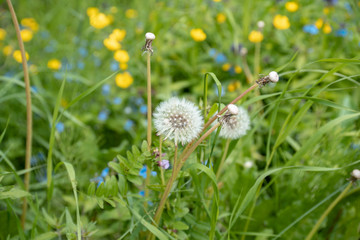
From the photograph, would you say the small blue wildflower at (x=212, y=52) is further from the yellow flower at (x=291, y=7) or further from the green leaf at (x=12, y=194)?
the green leaf at (x=12, y=194)

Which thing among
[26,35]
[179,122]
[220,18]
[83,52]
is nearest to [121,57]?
[83,52]

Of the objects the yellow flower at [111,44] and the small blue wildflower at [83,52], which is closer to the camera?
the yellow flower at [111,44]

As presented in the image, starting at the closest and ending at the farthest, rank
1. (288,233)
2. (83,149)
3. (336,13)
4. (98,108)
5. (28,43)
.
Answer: (288,233) → (83,149) → (98,108) → (28,43) → (336,13)

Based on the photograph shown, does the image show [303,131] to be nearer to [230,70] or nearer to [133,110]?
[230,70]

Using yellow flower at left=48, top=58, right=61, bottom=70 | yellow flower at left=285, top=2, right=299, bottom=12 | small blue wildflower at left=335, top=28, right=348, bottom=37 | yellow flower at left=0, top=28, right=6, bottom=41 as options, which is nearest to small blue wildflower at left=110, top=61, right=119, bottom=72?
yellow flower at left=48, top=58, right=61, bottom=70

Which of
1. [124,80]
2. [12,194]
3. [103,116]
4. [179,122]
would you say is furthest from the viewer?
[124,80]

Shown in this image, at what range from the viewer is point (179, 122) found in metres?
0.89

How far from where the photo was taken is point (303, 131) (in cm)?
190

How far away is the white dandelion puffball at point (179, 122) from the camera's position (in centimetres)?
88

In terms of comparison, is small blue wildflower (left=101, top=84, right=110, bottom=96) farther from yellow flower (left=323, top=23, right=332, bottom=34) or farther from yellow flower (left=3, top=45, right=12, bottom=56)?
yellow flower (left=323, top=23, right=332, bottom=34)

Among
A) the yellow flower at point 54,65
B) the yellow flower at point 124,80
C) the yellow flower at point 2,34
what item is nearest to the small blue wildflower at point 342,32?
the yellow flower at point 124,80

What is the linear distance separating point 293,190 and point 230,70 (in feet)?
3.83

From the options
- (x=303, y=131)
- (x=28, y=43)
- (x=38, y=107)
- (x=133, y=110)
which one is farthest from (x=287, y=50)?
(x=28, y=43)

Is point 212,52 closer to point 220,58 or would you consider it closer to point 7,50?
point 220,58
